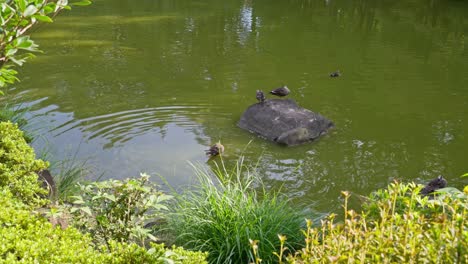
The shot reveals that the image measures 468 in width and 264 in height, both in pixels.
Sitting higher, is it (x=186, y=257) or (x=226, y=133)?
(x=186, y=257)

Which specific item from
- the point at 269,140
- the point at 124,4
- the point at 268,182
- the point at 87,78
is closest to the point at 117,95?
the point at 87,78

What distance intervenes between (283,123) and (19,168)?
12.5 feet

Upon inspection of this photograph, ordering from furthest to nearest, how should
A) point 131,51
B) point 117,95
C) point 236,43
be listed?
1. point 236,43
2. point 131,51
3. point 117,95

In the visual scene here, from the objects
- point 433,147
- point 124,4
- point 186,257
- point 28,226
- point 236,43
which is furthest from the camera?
point 124,4

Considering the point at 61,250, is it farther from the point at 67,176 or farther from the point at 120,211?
the point at 67,176

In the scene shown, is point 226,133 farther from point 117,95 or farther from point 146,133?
point 117,95

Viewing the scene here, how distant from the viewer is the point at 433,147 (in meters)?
6.48

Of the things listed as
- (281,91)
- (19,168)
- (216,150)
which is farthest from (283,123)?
(19,168)

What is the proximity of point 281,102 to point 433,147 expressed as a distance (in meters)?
2.08

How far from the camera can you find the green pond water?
5.95 meters

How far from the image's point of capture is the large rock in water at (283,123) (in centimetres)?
647

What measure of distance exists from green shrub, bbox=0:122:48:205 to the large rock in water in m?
→ 3.37

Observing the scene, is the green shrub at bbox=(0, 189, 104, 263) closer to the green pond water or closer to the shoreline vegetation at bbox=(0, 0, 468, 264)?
the shoreline vegetation at bbox=(0, 0, 468, 264)

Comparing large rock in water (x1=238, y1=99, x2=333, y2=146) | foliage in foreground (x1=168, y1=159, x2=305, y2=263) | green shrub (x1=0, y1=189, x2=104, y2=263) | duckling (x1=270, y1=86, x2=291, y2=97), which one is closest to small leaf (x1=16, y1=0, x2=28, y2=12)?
green shrub (x1=0, y1=189, x2=104, y2=263)
